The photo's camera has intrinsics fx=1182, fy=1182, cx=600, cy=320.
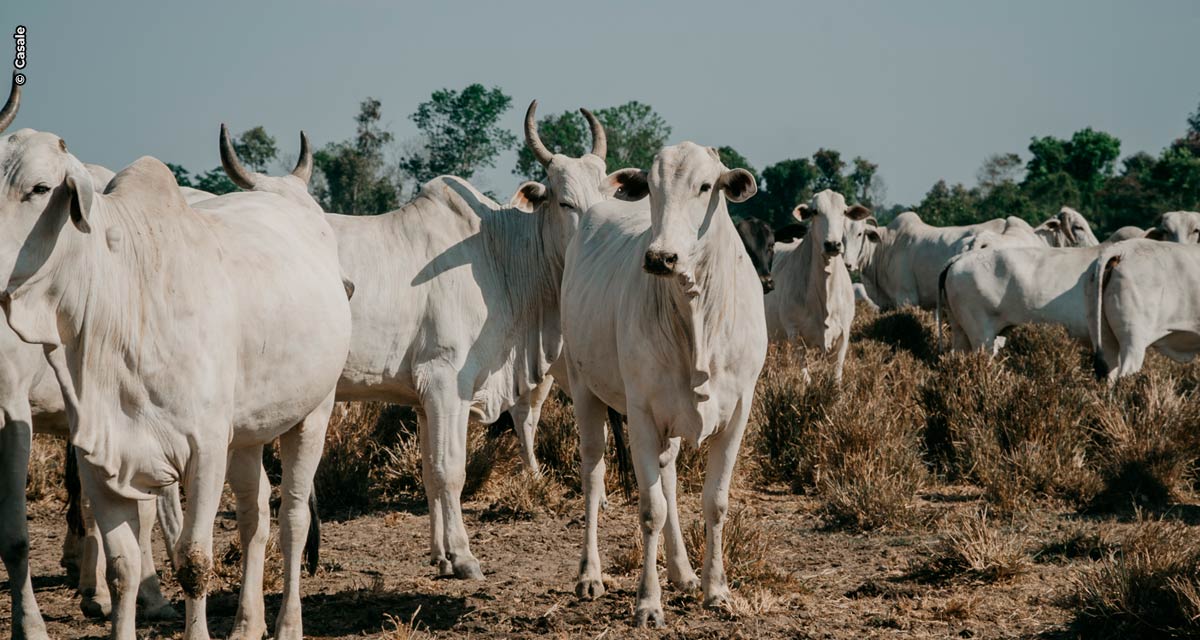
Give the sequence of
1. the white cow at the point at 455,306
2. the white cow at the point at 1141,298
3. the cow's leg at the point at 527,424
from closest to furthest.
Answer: the white cow at the point at 455,306, the cow's leg at the point at 527,424, the white cow at the point at 1141,298

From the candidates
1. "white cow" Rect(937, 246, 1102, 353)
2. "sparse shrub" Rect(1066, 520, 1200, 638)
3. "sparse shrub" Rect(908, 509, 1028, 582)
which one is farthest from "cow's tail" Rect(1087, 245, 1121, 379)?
"sparse shrub" Rect(1066, 520, 1200, 638)

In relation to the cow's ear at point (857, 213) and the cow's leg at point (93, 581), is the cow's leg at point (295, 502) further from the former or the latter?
the cow's ear at point (857, 213)

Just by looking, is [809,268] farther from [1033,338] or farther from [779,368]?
[1033,338]

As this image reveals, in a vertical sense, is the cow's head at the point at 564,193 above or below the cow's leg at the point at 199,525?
above

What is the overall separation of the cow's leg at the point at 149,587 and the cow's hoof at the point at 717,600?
2575mm

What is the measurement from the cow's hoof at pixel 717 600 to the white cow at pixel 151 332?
208 centimetres

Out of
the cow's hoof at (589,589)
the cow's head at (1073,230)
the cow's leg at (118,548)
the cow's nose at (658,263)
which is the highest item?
the cow's head at (1073,230)

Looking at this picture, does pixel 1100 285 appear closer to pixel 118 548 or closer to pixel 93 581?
pixel 93 581

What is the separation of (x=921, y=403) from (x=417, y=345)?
16.8 feet

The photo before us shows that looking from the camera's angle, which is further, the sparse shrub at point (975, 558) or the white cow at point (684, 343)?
the sparse shrub at point (975, 558)

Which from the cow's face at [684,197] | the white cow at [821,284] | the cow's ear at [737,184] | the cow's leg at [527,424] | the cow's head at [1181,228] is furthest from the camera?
the cow's head at [1181,228]

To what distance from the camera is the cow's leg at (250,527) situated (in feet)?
16.1

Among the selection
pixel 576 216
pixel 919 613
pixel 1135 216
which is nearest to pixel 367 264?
pixel 576 216

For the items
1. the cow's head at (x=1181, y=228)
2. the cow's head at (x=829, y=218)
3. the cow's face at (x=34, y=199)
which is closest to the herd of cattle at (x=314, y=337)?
the cow's face at (x=34, y=199)
